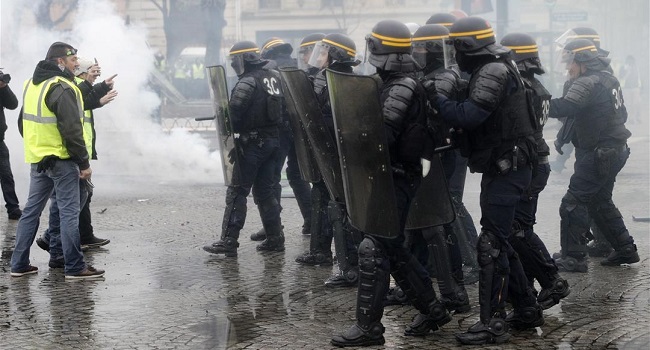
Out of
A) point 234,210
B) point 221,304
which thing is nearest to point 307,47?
point 234,210

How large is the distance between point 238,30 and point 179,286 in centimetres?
3973

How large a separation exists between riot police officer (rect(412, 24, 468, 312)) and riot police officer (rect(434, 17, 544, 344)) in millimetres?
230

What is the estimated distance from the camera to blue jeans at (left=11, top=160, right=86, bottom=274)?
777 cm

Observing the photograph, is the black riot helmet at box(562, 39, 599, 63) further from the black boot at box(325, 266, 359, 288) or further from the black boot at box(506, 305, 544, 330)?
the black boot at box(506, 305, 544, 330)

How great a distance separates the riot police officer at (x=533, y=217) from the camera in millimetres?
6262

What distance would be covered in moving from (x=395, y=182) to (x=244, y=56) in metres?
3.18

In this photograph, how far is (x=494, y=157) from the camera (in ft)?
19.1

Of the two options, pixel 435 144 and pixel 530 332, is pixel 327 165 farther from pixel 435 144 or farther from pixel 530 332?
pixel 530 332

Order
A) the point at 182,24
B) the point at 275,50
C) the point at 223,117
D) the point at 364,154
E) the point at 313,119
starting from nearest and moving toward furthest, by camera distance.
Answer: the point at 364,154 → the point at 313,119 → the point at 223,117 → the point at 275,50 → the point at 182,24

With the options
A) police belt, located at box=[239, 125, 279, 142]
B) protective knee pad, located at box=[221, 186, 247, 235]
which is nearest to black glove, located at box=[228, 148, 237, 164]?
police belt, located at box=[239, 125, 279, 142]

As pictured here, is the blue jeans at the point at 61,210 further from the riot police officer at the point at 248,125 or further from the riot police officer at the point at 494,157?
the riot police officer at the point at 494,157

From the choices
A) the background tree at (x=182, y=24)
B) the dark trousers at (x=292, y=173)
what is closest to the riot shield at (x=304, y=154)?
the dark trousers at (x=292, y=173)

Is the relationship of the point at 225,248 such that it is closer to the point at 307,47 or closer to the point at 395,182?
the point at 307,47

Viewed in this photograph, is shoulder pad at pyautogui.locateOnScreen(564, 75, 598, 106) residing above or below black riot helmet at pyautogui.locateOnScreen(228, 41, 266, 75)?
below
